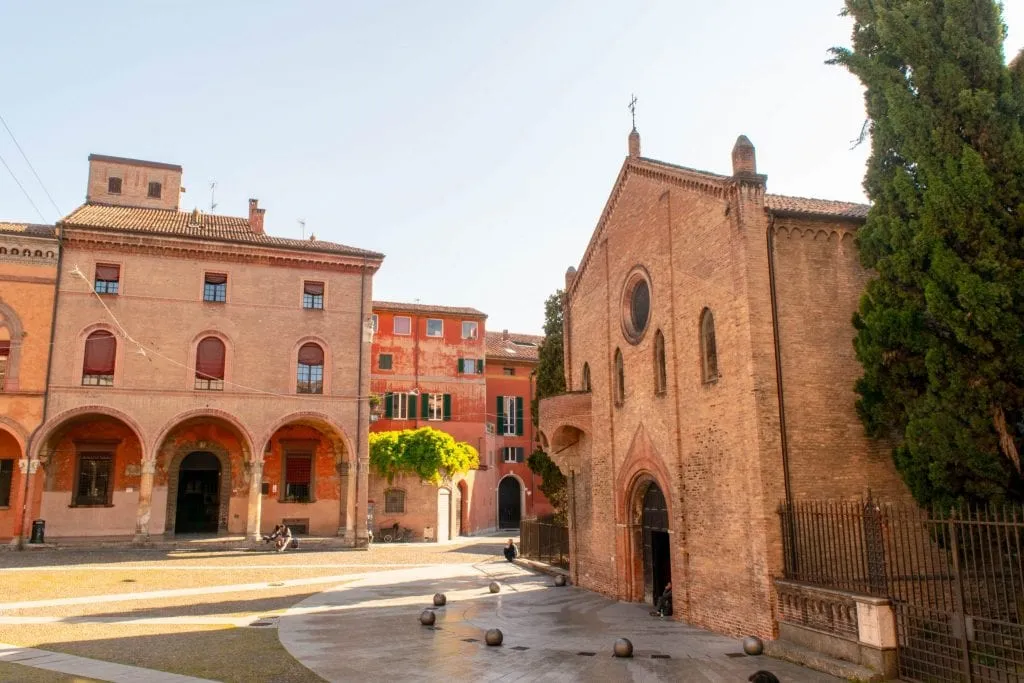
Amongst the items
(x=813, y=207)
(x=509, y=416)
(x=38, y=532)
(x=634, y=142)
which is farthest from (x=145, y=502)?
(x=813, y=207)

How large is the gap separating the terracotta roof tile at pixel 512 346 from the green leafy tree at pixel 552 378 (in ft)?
62.9

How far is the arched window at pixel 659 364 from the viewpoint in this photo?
16062mm

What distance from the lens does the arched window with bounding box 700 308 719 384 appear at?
14062 millimetres

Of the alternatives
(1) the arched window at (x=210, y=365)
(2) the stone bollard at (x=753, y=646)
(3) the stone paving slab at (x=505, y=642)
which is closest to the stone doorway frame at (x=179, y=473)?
(1) the arched window at (x=210, y=365)

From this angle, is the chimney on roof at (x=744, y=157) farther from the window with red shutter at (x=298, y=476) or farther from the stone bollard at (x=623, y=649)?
the window with red shutter at (x=298, y=476)

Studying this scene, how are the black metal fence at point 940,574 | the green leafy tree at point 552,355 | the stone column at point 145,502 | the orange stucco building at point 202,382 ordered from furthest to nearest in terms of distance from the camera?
the orange stucco building at point 202,382, the stone column at point 145,502, the green leafy tree at point 552,355, the black metal fence at point 940,574

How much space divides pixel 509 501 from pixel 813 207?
36010mm

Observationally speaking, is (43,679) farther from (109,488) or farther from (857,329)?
(109,488)

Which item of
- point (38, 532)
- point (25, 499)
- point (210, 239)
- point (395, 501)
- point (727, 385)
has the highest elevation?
point (210, 239)

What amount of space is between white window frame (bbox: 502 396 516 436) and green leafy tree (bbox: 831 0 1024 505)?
118ft

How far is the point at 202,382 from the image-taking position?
2906cm

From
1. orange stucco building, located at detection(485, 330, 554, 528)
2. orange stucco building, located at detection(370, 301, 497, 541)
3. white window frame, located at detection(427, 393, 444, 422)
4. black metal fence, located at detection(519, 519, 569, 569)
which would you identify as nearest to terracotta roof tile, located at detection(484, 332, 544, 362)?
orange stucco building, located at detection(485, 330, 554, 528)

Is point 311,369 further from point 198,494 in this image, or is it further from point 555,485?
point 555,485

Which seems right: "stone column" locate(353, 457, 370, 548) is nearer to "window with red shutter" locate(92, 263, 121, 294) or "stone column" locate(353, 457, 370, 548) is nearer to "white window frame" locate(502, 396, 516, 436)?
"window with red shutter" locate(92, 263, 121, 294)
